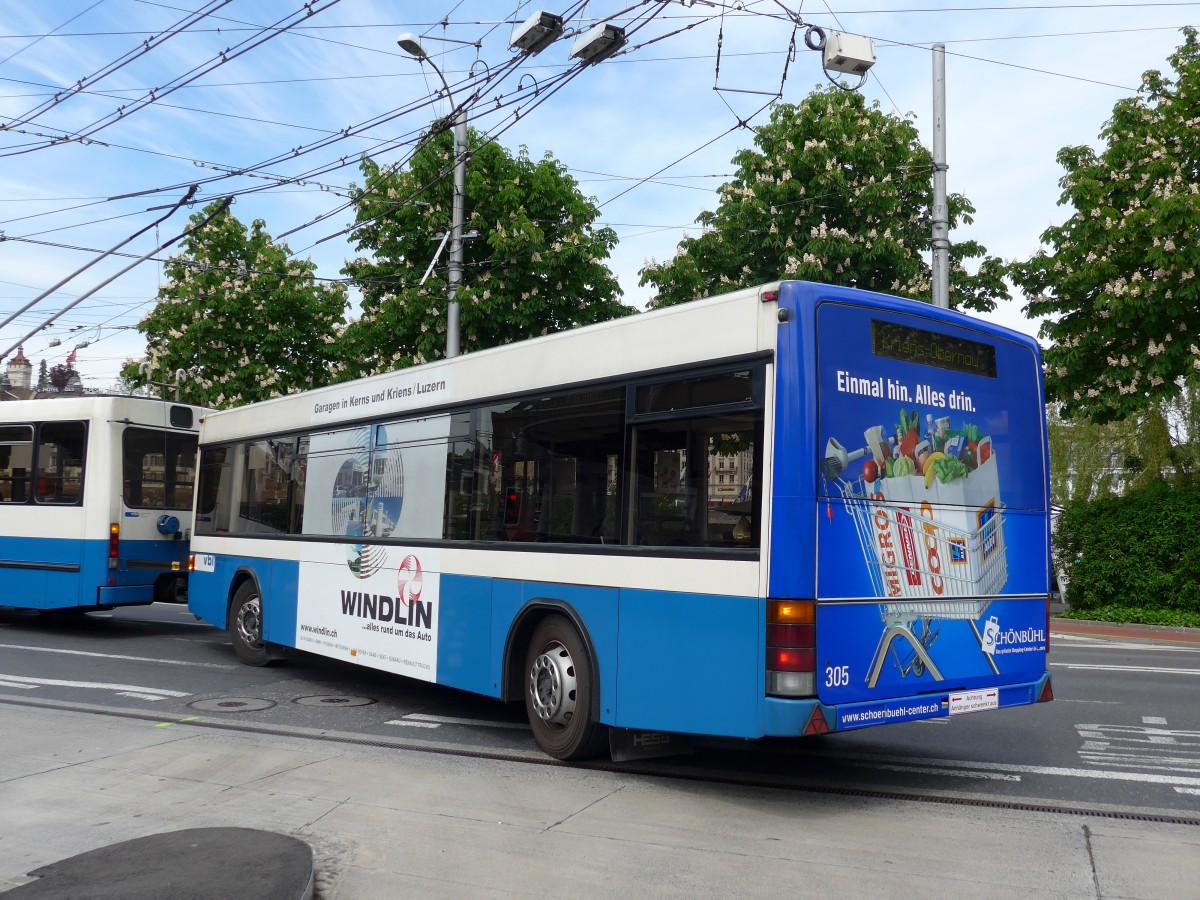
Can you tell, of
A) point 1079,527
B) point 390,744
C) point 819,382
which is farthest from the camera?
point 1079,527

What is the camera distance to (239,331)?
31594mm

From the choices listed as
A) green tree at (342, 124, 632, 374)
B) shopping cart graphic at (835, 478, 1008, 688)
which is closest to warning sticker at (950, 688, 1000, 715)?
shopping cart graphic at (835, 478, 1008, 688)

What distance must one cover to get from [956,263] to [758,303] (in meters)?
16.7

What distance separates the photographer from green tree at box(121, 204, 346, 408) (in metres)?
30.9

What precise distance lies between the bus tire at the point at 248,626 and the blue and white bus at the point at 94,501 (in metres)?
3.08

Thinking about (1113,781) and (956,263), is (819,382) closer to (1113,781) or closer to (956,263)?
(1113,781)

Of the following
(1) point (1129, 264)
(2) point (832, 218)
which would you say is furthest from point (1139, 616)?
(2) point (832, 218)

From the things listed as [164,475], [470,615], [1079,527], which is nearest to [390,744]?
[470,615]

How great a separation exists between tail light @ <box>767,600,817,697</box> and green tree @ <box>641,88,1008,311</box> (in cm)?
1527

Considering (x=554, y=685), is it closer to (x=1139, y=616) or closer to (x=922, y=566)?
(x=922, y=566)

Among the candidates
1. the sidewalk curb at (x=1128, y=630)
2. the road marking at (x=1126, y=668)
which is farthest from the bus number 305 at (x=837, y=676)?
the sidewalk curb at (x=1128, y=630)

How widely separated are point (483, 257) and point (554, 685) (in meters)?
16.1

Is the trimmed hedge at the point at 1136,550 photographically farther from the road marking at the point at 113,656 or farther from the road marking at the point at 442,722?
the road marking at the point at 113,656

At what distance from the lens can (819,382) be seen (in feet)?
20.3
